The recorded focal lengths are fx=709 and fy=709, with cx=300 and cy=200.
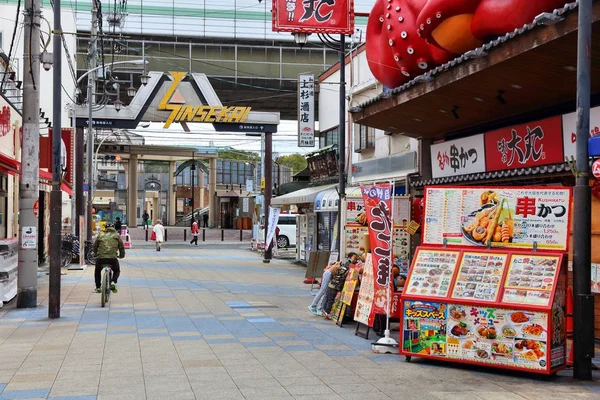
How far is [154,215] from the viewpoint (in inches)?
3231

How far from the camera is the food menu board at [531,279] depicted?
831 cm

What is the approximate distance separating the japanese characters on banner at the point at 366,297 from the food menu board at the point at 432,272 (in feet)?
5.37

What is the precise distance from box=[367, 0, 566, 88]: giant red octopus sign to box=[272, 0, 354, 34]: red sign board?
656 mm

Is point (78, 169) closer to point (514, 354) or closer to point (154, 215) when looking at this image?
point (514, 354)

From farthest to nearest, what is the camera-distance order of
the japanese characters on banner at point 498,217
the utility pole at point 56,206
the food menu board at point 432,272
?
the utility pole at point 56,206 < the food menu board at point 432,272 < the japanese characters on banner at point 498,217

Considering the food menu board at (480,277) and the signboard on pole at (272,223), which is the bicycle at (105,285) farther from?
the signboard on pole at (272,223)

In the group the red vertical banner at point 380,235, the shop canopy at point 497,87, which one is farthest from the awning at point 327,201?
the red vertical banner at point 380,235

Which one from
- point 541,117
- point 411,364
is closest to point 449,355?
point 411,364

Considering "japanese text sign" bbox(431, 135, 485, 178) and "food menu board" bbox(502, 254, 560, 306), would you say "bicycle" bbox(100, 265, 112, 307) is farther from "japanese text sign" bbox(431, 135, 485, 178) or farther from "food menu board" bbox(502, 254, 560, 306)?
"food menu board" bbox(502, 254, 560, 306)

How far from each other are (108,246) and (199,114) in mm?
13796

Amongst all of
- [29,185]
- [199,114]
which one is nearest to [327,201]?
[199,114]

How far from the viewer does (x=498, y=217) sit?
9.02m

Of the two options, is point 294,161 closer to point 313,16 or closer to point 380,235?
point 313,16

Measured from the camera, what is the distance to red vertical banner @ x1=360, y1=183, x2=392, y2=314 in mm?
10742
